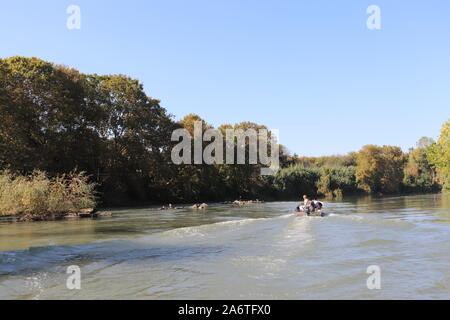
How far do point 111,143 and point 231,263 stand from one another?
39.5 meters

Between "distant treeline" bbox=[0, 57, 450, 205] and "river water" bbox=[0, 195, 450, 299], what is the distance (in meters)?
22.0

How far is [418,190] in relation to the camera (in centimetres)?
8938

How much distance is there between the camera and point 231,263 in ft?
38.4

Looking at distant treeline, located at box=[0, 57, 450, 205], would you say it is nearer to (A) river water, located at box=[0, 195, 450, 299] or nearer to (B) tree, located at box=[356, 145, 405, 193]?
(B) tree, located at box=[356, 145, 405, 193]

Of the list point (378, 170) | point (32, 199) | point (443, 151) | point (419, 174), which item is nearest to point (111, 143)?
point (32, 199)

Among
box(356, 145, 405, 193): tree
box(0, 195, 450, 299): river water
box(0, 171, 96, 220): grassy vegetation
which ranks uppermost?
box(356, 145, 405, 193): tree

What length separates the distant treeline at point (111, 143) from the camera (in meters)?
38.2

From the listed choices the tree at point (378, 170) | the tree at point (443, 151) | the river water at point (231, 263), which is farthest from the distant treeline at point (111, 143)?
the river water at point (231, 263)

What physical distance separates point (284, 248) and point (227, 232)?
5.27 meters

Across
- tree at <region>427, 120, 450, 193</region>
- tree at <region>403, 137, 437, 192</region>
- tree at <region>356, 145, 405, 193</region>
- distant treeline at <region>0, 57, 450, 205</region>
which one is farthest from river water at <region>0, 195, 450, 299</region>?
tree at <region>403, 137, 437, 192</region>

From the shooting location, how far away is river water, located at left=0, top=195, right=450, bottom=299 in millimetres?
8828

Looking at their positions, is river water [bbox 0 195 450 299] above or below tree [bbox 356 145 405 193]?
below

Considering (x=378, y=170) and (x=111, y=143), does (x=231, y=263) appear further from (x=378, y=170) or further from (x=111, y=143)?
(x=378, y=170)
